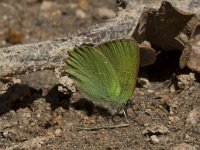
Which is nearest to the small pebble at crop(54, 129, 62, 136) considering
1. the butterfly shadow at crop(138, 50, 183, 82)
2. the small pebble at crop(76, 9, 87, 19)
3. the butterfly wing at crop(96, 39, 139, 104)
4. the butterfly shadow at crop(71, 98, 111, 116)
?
the butterfly shadow at crop(71, 98, 111, 116)

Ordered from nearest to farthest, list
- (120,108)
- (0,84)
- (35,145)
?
(35,145) → (120,108) → (0,84)

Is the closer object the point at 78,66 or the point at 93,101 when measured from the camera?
the point at 78,66

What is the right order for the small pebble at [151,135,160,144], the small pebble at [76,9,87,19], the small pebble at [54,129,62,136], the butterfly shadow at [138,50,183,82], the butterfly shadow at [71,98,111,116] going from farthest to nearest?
the small pebble at [76,9,87,19], the butterfly shadow at [138,50,183,82], the butterfly shadow at [71,98,111,116], the small pebble at [54,129,62,136], the small pebble at [151,135,160,144]

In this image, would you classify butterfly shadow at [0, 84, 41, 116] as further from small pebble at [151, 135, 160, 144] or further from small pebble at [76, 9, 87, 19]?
small pebble at [76, 9, 87, 19]

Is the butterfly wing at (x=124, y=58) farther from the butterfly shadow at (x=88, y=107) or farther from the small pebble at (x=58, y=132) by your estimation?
the small pebble at (x=58, y=132)

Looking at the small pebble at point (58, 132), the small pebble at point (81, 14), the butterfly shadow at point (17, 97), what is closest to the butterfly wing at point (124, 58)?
the small pebble at point (58, 132)

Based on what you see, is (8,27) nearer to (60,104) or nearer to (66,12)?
(66,12)

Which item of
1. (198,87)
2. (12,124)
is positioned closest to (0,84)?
(12,124)
